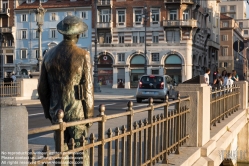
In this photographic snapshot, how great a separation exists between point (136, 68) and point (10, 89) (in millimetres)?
32592

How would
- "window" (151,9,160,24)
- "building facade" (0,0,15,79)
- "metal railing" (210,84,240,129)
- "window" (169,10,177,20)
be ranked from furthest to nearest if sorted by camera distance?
1. "building facade" (0,0,15,79)
2. "window" (151,9,160,24)
3. "window" (169,10,177,20)
4. "metal railing" (210,84,240,129)

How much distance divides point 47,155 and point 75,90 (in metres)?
1.97

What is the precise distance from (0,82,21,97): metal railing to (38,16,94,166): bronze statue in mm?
19468

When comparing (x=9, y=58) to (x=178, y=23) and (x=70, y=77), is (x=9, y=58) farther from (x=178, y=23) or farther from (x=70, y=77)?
(x=70, y=77)

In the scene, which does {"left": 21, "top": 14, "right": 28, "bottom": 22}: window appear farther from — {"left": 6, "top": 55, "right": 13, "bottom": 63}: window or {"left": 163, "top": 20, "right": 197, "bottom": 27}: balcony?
{"left": 163, "top": 20, "right": 197, "bottom": 27}: balcony

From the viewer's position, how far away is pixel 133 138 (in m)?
5.31

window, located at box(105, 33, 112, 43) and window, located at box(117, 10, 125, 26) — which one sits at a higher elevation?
window, located at box(117, 10, 125, 26)

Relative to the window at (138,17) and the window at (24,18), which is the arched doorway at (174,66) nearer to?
the window at (138,17)

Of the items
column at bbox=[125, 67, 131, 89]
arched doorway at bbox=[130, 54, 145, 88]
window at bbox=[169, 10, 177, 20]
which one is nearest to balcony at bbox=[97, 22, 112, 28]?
arched doorway at bbox=[130, 54, 145, 88]

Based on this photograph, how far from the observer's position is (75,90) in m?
5.02

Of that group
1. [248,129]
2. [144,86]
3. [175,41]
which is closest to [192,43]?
[175,41]

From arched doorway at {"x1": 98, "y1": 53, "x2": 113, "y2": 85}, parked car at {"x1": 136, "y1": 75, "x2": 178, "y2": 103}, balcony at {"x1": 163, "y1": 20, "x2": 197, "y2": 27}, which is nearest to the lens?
parked car at {"x1": 136, "y1": 75, "x2": 178, "y2": 103}

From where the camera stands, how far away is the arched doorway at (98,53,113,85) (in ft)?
191

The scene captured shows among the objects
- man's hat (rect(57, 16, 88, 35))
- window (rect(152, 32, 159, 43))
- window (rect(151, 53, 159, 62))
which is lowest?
man's hat (rect(57, 16, 88, 35))
